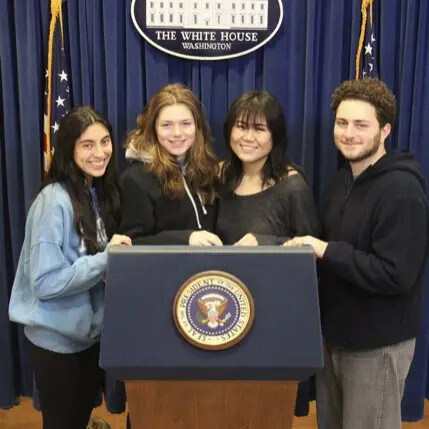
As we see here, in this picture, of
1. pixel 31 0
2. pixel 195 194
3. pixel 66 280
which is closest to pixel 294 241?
pixel 195 194

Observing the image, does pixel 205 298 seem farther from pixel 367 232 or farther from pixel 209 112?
pixel 209 112

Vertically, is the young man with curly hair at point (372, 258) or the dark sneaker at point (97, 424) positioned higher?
the young man with curly hair at point (372, 258)

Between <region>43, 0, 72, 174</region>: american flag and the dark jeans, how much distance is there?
2.59 feet

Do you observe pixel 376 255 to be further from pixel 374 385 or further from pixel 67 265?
pixel 67 265

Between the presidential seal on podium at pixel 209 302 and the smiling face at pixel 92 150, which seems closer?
the presidential seal on podium at pixel 209 302

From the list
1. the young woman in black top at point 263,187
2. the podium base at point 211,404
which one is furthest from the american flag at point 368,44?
the podium base at point 211,404

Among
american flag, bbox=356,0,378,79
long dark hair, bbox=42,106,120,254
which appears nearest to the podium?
long dark hair, bbox=42,106,120,254

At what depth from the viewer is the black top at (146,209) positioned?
73.4 inches

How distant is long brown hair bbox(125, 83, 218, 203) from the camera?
73.4 inches

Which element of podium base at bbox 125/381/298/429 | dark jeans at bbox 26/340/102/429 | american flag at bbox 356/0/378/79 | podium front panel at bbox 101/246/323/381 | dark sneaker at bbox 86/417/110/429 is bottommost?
dark sneaker at bbox 86/417/110/429

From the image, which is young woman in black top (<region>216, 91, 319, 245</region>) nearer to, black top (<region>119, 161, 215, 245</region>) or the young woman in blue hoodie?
black top (<region>119, 161, 215, 245</region>)

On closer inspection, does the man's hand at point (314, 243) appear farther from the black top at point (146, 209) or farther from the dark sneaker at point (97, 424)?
the dark sneaker at point (97, 424)

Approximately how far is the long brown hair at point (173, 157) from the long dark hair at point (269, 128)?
9cm

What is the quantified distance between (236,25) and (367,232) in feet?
3.35
